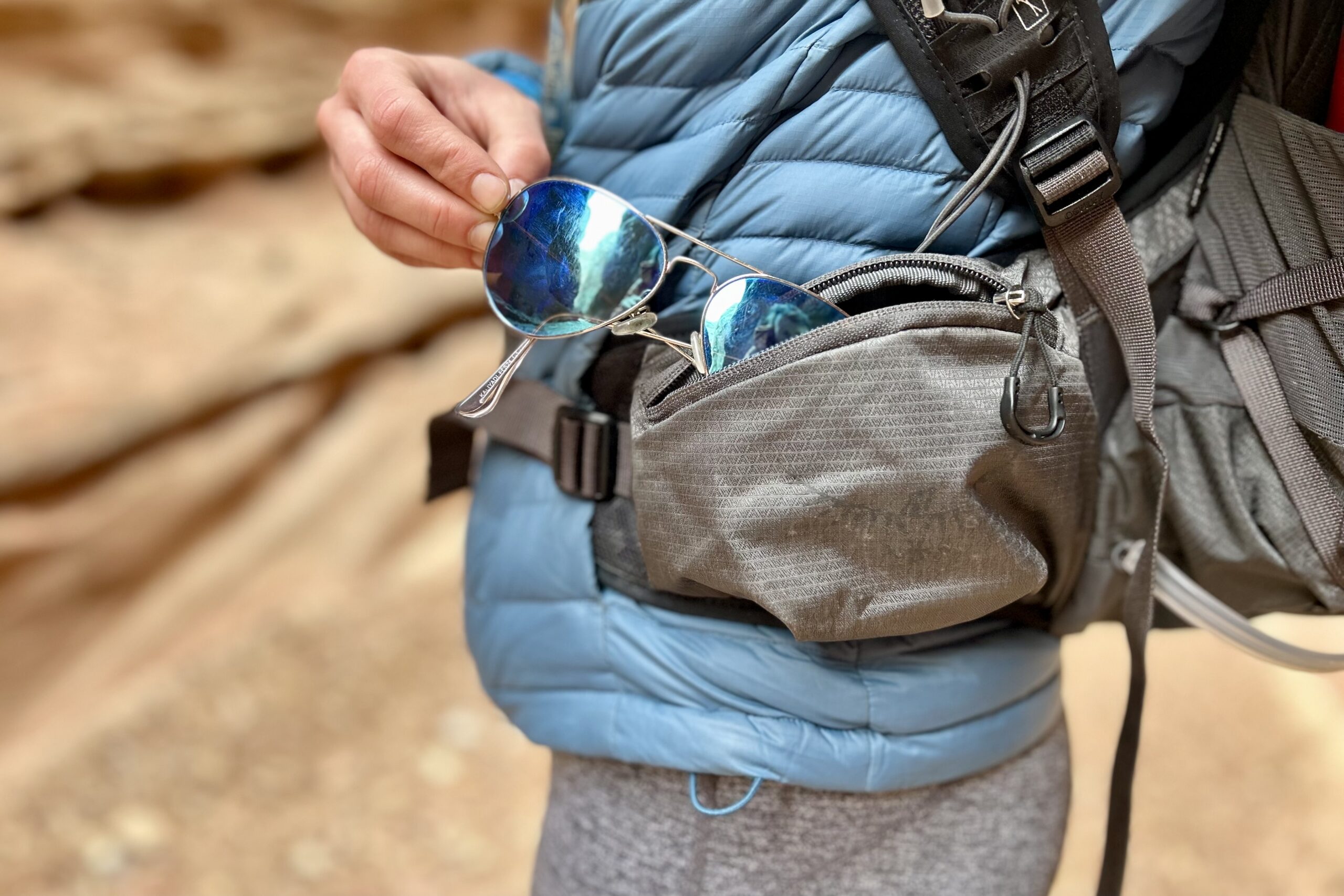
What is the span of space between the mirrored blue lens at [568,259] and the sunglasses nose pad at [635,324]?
14 millimetres

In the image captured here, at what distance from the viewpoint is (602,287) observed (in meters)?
0.51

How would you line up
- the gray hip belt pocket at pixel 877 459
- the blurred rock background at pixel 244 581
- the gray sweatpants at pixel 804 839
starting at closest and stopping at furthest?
the gray hip belt pocket at pixel 877 459 < the gray sweatpants at pixel 804 839 < the blurred rock background at pixel 244 581

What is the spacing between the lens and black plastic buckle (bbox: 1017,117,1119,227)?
47 centimetres

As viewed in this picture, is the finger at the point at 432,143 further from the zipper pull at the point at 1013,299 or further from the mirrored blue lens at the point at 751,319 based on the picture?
the zipper pull at the point at 1013,299

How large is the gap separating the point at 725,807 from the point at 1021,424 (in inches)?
10.4

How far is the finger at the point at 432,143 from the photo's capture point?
49 cm

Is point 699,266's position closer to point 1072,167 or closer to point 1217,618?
point 1072,167

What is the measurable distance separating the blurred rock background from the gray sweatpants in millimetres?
964

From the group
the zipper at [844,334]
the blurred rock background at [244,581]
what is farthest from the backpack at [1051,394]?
the blurred rock background at [244,581]

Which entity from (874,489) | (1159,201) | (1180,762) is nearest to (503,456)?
(874,489)

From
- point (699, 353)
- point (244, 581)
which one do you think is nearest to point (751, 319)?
point (699, 353)

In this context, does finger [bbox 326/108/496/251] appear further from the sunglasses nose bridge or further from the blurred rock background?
the blurred rock background

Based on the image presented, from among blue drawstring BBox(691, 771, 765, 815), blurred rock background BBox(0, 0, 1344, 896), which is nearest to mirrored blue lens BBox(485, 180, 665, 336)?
blue drawstring BBox(691, 771, 765, 815)

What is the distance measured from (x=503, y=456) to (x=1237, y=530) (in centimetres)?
43
